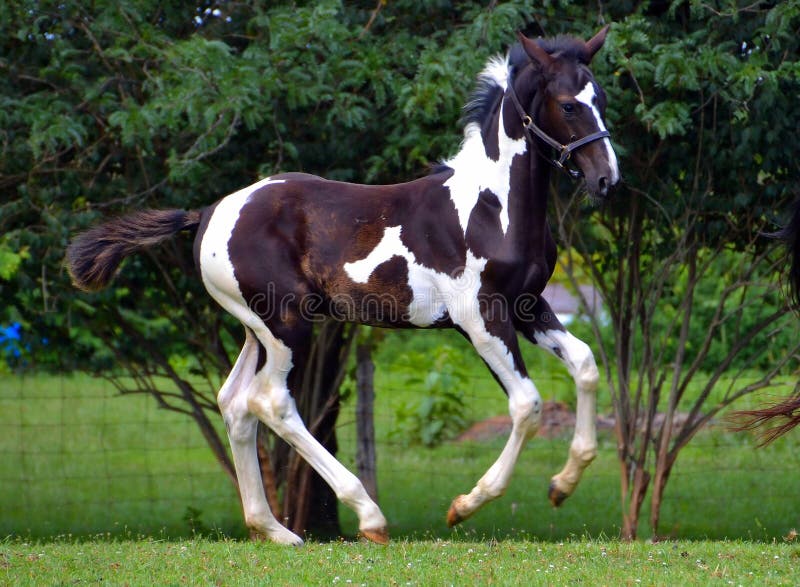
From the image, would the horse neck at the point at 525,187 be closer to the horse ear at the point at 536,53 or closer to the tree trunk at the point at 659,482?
the horse ear at the point at 536,53

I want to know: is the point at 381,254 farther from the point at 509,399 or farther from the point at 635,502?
the point at 635,502

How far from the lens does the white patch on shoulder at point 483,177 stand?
524 cm

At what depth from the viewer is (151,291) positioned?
836 cm

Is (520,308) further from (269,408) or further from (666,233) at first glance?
(666,233)

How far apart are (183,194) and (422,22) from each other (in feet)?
6.47

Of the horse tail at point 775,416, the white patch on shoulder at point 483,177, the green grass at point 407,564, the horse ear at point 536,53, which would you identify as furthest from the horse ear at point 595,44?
the green grass at point 407,564

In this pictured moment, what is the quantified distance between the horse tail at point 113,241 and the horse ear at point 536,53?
2.03m

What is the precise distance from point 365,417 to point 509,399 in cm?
357

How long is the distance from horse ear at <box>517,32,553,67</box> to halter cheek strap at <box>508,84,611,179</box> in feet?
0.77

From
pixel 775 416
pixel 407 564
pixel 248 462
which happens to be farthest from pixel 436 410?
pixel 407 564

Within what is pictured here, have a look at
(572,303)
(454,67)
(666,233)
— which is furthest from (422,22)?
(572,303)

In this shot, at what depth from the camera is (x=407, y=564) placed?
482cm

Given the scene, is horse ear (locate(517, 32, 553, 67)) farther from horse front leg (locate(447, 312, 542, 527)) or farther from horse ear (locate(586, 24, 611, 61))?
horse front leg (locate(447, 312, 542, 527))

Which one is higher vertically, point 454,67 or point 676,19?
point 676,19
